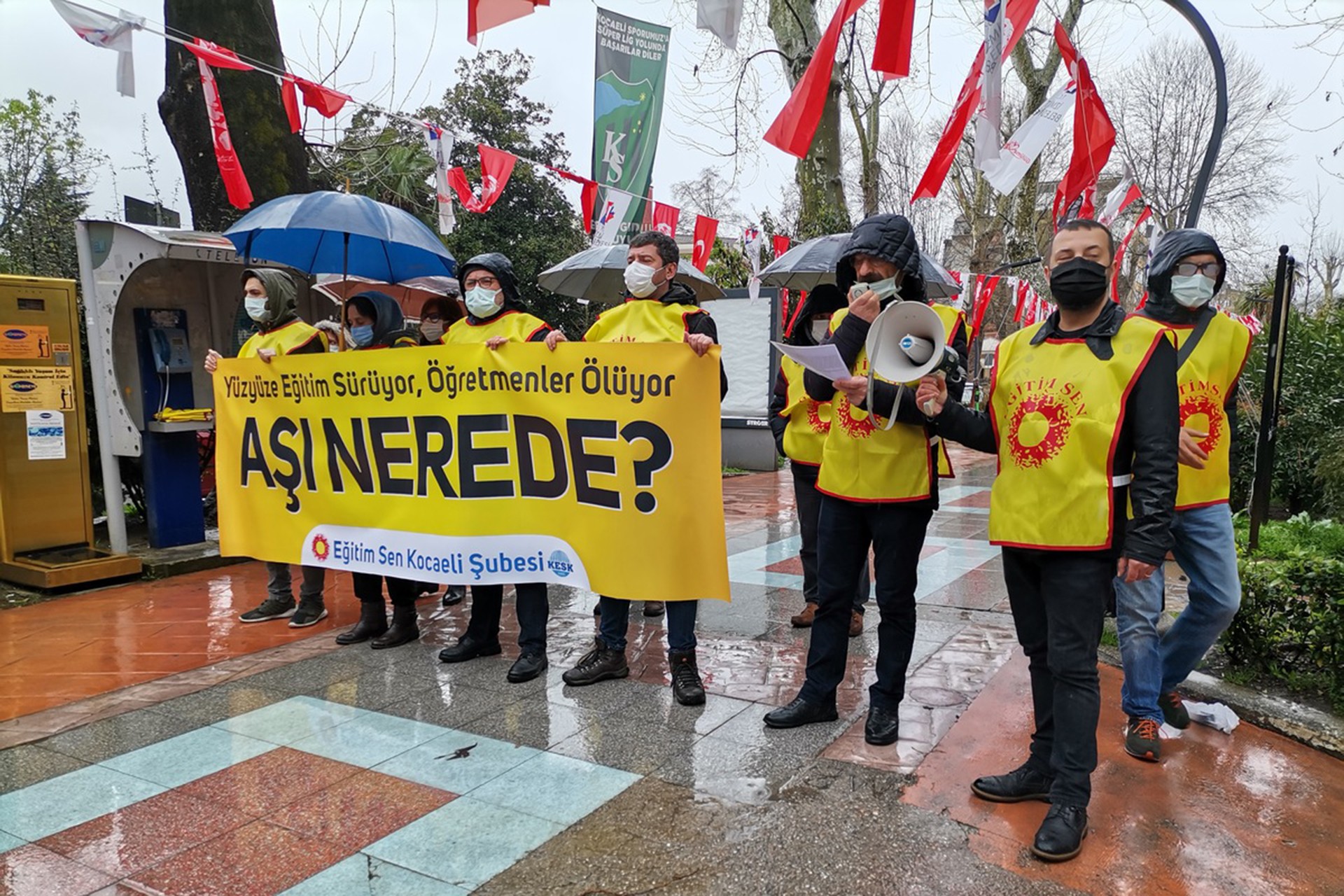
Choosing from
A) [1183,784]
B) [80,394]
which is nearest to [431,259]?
[80,394]

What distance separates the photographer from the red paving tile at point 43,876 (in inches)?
102

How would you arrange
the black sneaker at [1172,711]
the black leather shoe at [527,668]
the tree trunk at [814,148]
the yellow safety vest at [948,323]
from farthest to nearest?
the tree trunk at [814,148] < the black leather shoe at [527,668] < the black sneaker at [1172,711] < the yellow safety vest at [948,323]

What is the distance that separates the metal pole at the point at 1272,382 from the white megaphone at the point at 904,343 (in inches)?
129

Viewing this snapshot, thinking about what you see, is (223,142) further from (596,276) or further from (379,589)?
(379,589)

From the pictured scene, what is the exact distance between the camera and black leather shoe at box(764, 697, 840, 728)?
364 cm

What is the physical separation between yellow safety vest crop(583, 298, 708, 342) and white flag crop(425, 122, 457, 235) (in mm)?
3780

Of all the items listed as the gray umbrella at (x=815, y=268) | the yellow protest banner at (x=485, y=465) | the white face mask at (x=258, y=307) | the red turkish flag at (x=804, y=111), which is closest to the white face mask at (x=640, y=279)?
the yellow protest banner at (x=485, y=465)

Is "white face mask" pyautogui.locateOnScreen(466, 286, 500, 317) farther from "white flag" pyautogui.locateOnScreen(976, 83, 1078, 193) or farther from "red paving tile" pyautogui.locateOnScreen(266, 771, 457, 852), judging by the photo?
"white flag" pyautogui.locateOnScreen(976, 83, 1078, 193)

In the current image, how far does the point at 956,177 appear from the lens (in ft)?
82.0

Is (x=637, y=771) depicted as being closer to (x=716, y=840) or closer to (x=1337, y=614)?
(x=716, y=840)

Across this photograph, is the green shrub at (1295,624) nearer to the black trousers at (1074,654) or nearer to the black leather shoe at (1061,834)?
the black trousers at (1074,654)

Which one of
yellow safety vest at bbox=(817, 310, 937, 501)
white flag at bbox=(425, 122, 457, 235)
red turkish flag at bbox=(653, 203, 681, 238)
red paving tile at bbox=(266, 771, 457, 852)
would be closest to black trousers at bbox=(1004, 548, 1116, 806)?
yellow safety vest at bbox=(817, 310, 937, 501)

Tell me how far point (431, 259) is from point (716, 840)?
4704 millimetres

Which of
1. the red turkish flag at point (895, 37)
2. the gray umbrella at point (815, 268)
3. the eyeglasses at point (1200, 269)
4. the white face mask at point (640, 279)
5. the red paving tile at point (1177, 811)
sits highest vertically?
the red turkish flag at point (895, 37)
